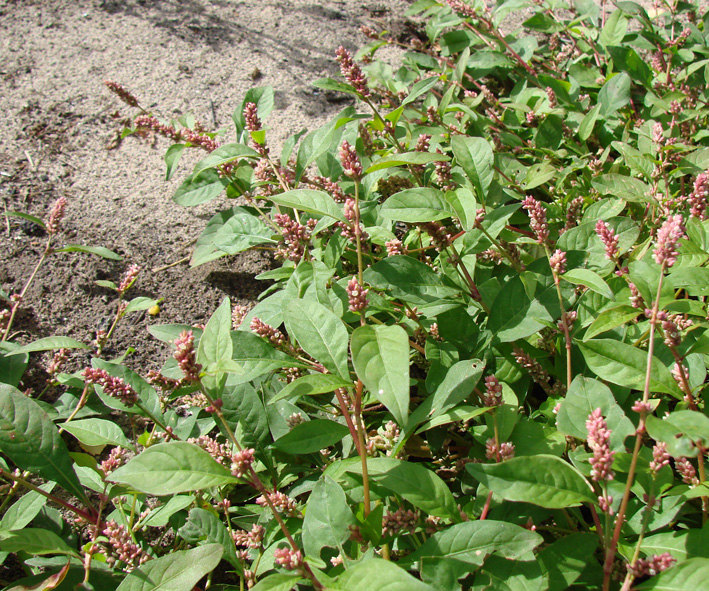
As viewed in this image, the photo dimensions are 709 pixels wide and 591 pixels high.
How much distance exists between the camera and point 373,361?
1304 millimetres

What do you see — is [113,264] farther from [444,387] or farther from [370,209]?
[444,387]

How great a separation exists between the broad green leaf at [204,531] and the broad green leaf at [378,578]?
51cm

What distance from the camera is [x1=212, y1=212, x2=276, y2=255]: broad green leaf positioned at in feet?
7.49

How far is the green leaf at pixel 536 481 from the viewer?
47.8 inches

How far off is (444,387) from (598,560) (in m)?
0.59

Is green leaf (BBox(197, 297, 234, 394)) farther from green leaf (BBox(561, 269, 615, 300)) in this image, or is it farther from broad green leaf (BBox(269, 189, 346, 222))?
green leaf (BBox(561, 269, 615, 300))

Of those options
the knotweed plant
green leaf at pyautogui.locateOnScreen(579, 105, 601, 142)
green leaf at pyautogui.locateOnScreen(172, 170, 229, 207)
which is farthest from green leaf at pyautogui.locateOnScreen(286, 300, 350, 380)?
green leaf at pyautogui.locateOnScreen(579, 105, 601, 142)

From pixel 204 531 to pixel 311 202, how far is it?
979 millimetres

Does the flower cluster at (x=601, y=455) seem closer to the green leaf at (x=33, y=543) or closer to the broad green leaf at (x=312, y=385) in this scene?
the broad green leaf at (x=312, y=385)

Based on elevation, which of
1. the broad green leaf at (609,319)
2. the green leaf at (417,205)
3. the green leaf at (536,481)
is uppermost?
the green leaf at (417,205)

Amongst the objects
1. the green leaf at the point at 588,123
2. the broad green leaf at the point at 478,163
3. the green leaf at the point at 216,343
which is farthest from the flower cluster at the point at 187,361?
the green leaf at the point at 588,123

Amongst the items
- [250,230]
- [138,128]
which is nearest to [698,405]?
[250,230]

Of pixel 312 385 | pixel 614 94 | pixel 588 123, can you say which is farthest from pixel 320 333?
pixel 614 94

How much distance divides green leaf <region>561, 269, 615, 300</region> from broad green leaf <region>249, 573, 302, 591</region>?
102 cm
